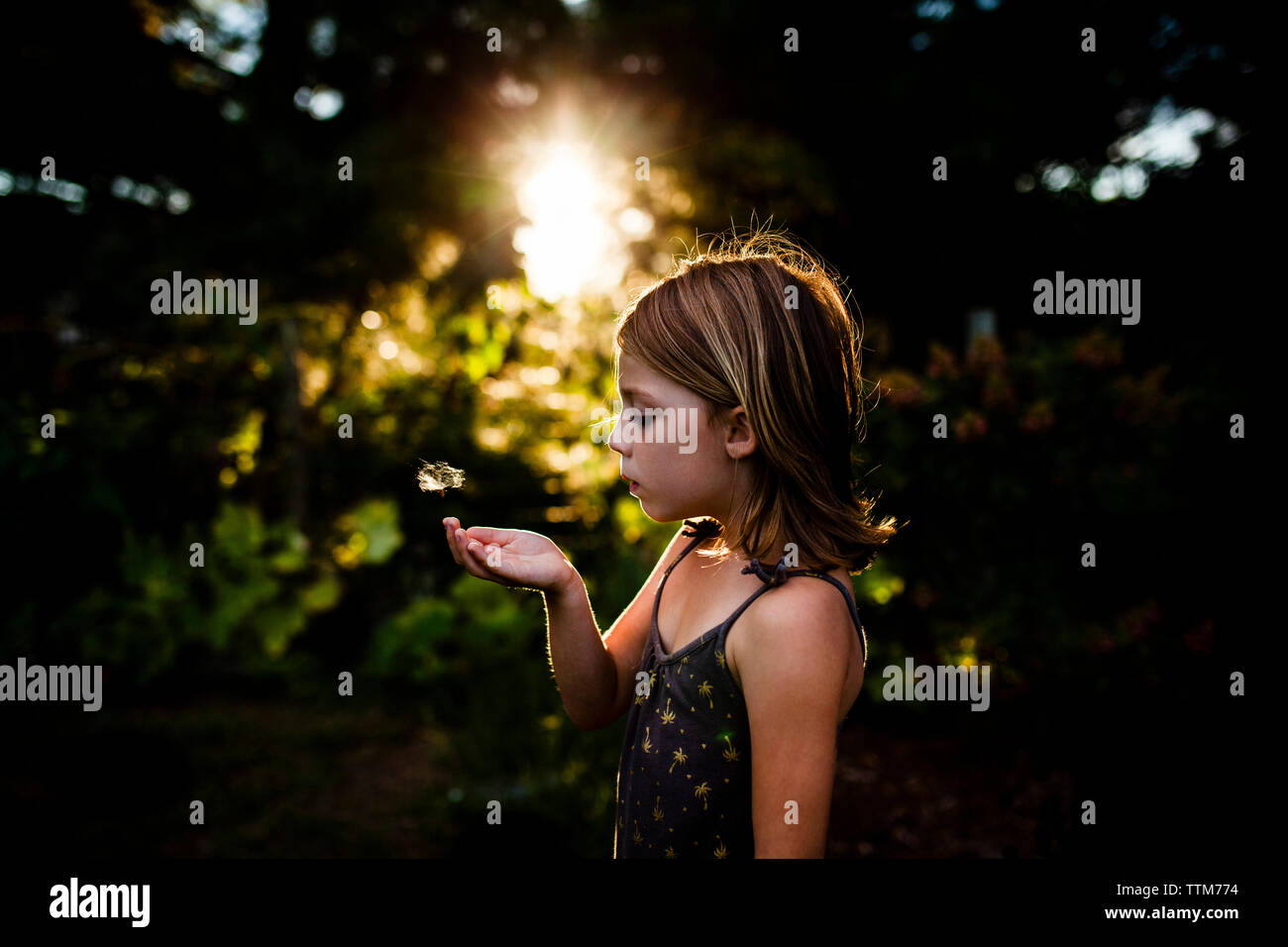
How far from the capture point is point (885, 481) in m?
4.04

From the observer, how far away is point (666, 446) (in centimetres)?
142

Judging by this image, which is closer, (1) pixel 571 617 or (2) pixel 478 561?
(2) pixel 478 561

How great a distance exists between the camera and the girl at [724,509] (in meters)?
1.41

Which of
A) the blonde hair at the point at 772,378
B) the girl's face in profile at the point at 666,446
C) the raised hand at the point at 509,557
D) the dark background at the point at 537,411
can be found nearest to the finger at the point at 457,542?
the raised hand at the point at 509,557

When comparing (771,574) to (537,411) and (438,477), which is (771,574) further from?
(537,411)

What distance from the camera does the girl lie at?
1408mm

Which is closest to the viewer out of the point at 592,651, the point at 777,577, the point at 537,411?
the point at 777,577

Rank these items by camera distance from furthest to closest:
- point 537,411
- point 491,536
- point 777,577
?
1. point 537,411
2. point 491,536
3. point 777,577

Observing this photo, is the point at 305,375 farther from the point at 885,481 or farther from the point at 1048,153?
the point at 1048,153

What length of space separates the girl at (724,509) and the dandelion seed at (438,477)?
0.10 metres

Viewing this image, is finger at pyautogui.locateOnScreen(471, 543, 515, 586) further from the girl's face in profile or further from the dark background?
the dark background

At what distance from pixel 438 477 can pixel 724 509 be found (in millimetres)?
533

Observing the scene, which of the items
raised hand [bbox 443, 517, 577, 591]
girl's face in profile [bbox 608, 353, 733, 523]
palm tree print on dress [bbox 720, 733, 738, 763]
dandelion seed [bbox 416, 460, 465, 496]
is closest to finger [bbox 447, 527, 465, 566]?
raised hand [bbox 443, 517, 577, 591]

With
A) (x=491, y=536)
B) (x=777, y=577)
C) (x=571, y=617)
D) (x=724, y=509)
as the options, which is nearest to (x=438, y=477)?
(x=491, y=536)
